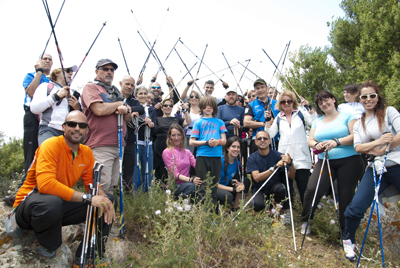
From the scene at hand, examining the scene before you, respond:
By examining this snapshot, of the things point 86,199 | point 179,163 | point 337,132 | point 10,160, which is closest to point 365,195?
point 337,132

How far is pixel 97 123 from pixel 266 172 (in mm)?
2881

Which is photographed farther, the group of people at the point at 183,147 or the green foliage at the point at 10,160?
the green foliage at the point at 10,160

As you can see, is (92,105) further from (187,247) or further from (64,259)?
(187,247)

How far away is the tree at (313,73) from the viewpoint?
→ 2123 cm

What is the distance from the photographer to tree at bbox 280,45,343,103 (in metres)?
21.2

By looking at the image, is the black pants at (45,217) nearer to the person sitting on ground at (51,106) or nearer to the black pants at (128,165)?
the person sitting on ground at (51,106)

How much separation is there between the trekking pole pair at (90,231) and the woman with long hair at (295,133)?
3.31 meters

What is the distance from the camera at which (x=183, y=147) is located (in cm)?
529

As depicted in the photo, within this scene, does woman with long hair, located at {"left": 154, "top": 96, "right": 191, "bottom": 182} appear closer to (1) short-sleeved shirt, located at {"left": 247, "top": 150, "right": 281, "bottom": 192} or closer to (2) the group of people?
(2) the group of people

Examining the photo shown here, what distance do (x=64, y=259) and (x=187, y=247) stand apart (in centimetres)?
136

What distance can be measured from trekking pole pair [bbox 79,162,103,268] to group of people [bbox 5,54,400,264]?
104 millimetres

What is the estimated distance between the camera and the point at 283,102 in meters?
5.34

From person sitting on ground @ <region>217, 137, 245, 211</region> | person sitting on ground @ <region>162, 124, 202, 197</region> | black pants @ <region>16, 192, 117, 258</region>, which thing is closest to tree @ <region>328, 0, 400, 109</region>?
person sitting on ground @ <region>217, 137, 245, 211</region>

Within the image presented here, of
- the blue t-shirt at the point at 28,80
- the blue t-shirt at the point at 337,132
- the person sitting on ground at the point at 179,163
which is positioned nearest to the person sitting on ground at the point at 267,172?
the blue t-shirt at the point at 337,132
